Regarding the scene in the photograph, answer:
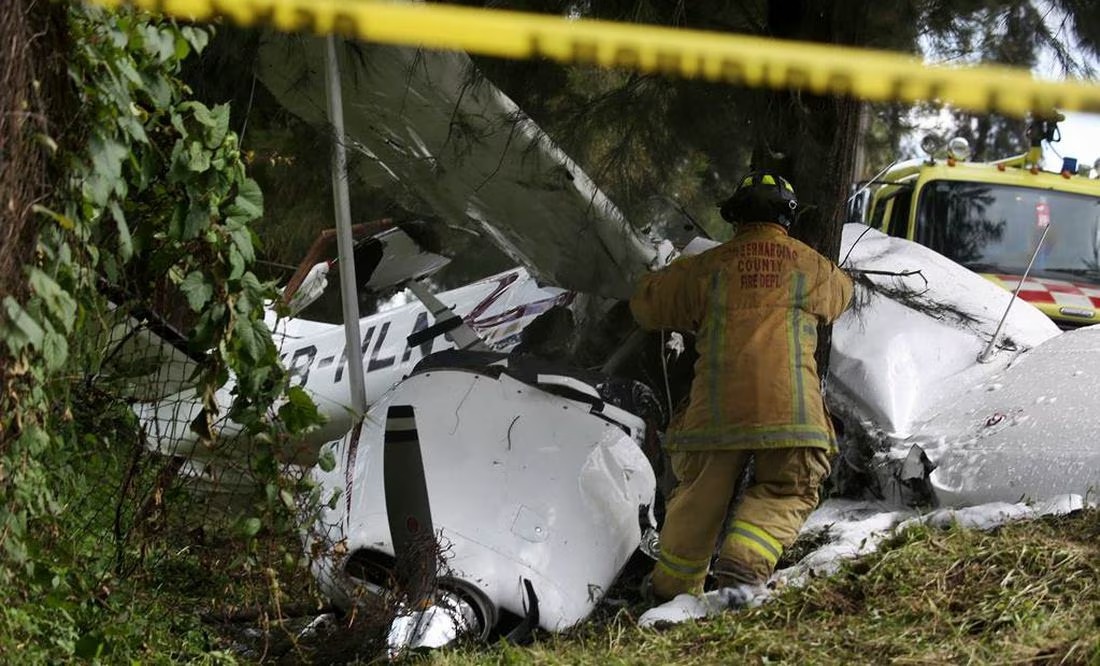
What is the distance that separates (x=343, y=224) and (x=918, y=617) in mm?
2477

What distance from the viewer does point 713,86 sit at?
5.40 metres

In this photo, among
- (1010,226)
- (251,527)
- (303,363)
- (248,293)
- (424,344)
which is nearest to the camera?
(248,293)

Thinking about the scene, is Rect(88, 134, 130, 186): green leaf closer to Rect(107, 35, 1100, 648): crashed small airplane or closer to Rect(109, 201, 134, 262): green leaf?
Rect(109, 201, 134, 262): green leaf

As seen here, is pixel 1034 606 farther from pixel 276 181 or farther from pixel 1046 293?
pixel 1046 293

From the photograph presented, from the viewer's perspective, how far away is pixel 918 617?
3.95m

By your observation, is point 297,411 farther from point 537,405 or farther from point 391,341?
point 391,341

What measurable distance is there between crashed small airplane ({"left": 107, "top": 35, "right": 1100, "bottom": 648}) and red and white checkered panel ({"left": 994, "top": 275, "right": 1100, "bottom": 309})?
143 cm

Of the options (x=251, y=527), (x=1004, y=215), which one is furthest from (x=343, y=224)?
(x=1004, y=215)

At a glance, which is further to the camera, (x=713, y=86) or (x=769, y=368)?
(x=713, y=86)

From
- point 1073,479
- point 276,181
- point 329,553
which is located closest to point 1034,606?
point 1073,479

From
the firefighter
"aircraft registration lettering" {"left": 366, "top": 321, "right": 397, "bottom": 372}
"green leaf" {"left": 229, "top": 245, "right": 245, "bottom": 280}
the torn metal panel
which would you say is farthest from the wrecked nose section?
"aircraft registration lettering" {"left": 366, "top": 321, "right": 397, "bottom": 372}

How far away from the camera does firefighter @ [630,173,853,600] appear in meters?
4.79

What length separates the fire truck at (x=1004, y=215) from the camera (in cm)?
848

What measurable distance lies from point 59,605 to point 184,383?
849 millimetres
